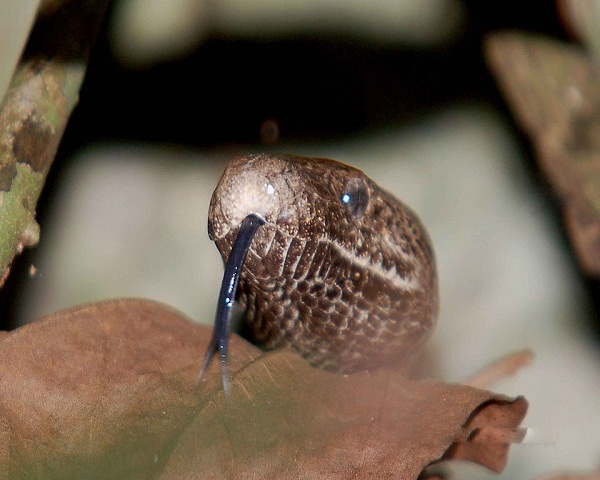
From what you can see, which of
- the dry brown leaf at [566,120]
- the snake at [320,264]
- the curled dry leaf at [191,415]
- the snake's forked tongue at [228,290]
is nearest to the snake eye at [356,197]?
the snake at [320,264]

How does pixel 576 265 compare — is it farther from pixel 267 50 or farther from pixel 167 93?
pixel 167 93

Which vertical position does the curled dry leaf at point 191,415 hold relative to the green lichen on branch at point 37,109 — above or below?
below

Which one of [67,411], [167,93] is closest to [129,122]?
[167,93]

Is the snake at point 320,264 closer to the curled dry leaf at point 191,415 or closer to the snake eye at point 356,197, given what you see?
A: the snake eye at point 356,197

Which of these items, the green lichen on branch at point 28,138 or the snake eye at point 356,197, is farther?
the snake eye at point 356,197

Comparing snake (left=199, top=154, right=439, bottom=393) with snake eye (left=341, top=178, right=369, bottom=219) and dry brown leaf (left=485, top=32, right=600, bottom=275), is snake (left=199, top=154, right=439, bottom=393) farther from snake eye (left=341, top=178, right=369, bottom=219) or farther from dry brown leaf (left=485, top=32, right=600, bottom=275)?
dry brown leaf (left=485, top=32, right=600, bottom=275)

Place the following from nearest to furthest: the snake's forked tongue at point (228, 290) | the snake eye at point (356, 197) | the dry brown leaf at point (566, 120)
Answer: the snake's forked tongue at point (228, 290) → the snake eye at point (356, 197) → the dry brown leaf at point (566, 120)
